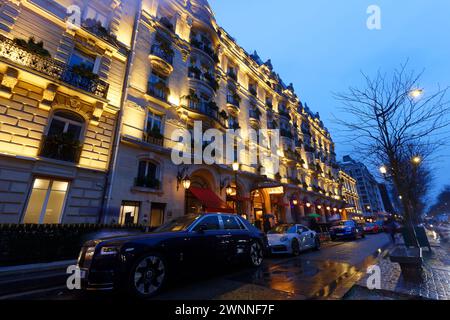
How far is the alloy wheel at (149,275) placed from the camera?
375 cm

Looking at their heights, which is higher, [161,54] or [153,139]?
[161,54]

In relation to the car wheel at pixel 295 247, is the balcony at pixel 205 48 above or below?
above

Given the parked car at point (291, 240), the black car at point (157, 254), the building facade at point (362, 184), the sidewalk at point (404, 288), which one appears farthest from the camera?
the building facade at point (362, 184)

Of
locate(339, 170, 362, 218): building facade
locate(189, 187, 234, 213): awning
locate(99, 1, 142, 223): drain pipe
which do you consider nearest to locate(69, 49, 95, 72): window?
locate(99, 1, 142, 223): drain pipe

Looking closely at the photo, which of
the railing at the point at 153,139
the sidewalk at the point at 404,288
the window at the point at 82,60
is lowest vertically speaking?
the sidewalk at the point at 404,288

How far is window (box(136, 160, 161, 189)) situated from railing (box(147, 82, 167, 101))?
15.3 ft

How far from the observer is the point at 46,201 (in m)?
9.48

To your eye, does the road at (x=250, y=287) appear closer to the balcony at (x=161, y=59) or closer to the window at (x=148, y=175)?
the window at (x=148, y=175)

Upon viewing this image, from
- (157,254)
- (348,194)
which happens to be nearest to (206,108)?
(157,254)

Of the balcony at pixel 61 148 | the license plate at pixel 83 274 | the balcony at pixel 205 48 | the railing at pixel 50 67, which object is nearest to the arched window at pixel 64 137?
the balcony at pixel 61 148

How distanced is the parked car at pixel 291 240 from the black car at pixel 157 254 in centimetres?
392

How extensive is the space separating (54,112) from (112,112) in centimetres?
266

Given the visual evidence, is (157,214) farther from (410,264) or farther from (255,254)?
(410,264)
